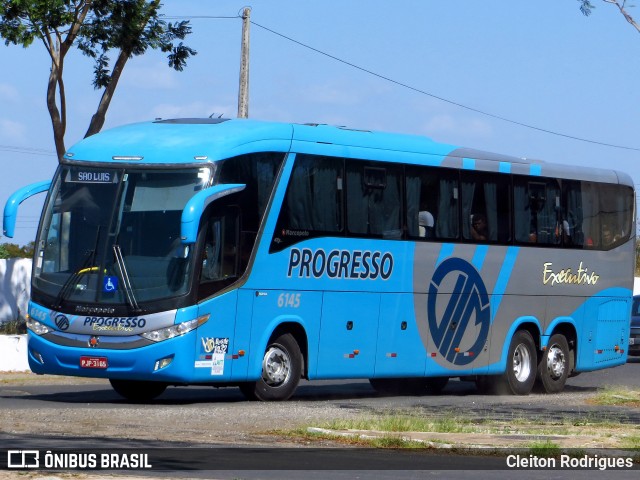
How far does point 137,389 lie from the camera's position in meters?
20.0

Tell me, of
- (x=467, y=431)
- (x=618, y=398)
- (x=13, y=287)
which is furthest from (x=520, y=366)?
(x=13, y=287)

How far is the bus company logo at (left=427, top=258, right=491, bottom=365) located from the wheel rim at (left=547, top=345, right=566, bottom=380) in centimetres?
199

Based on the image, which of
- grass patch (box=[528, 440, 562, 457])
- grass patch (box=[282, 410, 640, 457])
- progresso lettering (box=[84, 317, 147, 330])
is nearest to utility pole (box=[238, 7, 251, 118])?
progresso lettering (box=[84, 317, 147, 330])

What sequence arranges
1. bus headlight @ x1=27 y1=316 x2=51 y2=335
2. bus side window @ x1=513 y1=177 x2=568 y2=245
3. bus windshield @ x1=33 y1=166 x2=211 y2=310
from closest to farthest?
bus windshield @ x1=33 y1=166 x2=211 y2=310, bus headlight @ x1=27 y1=316 x2=51 y2=335, bus side window @ x1=513 y1=177 x2=568 y2=245

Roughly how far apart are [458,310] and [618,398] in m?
2.89

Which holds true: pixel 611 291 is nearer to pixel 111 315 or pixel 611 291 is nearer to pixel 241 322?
pixel 241 322

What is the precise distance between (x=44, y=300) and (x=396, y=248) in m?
5.58

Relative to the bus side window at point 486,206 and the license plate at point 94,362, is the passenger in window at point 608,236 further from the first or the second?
the license plate at point 94,362

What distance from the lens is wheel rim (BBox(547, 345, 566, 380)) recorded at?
2484 cm

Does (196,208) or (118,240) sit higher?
(196,208)

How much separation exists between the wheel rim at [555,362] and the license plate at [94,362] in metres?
9.43

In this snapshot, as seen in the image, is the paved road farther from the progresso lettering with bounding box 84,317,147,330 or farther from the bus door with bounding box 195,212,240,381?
the progresso lettering with bounding box 84,317,147,330

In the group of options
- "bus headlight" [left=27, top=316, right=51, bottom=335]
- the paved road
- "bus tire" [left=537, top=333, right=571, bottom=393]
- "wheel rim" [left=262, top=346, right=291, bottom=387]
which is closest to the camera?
the paved road

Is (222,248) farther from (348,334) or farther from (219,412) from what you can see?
(348,334)
